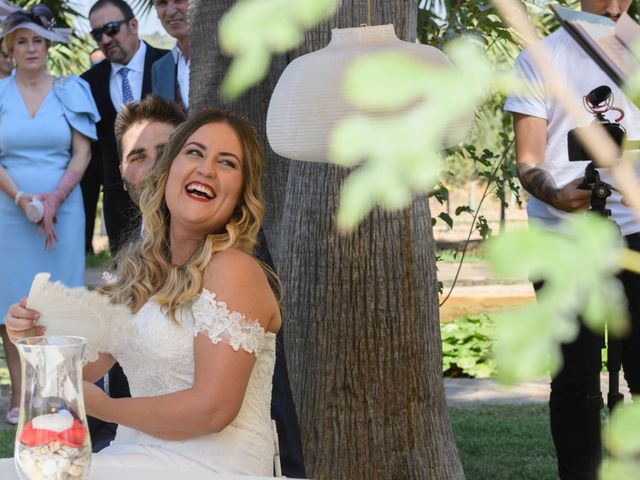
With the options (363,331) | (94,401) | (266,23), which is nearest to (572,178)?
(363,331)

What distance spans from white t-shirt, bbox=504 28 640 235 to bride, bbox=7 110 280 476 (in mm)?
1171

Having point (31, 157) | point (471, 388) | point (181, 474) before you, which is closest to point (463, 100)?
point (181, 474)

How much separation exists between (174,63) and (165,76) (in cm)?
7

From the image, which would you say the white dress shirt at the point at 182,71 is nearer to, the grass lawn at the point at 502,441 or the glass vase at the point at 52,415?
the grass lawn at the point at 502,441

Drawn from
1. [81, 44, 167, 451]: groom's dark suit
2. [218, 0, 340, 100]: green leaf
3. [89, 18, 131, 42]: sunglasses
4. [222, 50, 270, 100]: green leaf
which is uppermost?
[218, 0, 340, 100]: green leaf

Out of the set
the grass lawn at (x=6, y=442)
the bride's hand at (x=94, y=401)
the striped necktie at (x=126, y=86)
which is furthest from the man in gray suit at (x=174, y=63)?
the bride's hand at (x=94, y=401)

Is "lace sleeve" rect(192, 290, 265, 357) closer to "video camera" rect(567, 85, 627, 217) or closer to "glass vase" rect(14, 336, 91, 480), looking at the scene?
"glass vase" rect(14, 336, 91, 480)

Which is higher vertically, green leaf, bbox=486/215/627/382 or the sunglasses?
green leaf, bbox=486/215/627/382

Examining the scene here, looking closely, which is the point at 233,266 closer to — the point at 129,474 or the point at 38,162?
the point at 129,474

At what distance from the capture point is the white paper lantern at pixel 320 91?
2178 mm

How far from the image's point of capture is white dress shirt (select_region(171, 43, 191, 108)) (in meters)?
4.86

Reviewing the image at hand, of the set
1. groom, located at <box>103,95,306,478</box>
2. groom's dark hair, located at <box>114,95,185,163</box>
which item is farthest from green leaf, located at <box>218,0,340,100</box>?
groom's dark hair, located at <box>114,95,185,163</box>

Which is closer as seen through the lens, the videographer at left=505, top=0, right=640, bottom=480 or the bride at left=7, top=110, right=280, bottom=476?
the bride at left=7, top=110, right=280, bottom=476

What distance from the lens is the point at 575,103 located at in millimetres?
643
